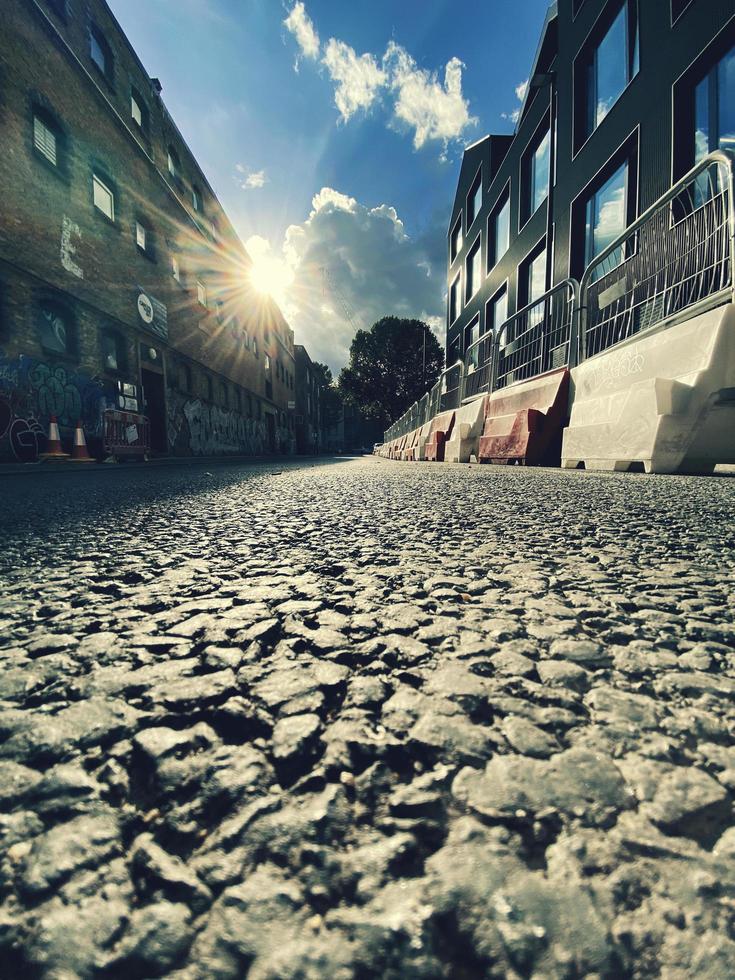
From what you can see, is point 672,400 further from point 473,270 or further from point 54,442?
point 473,270

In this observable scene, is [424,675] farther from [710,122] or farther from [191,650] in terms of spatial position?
[710,122]

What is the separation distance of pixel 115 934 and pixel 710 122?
33.9 feet

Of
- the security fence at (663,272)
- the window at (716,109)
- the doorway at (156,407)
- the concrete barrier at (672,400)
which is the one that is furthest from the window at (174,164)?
the concrete barrier at (672,400)

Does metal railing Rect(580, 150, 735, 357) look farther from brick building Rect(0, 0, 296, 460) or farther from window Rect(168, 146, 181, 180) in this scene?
window Rect(168, 146, 181, 180)

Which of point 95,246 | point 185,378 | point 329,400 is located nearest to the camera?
point 95,246

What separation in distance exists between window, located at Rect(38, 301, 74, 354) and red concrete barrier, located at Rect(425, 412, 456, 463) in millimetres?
9601

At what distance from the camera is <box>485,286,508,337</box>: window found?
609 inches

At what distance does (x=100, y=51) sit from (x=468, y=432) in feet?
50.9

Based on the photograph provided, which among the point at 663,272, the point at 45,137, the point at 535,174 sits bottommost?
the point at 663,272

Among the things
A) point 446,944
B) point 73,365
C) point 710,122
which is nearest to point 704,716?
point 446,944

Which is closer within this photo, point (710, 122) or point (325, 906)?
point (325, 906)

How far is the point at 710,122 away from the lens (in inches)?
267

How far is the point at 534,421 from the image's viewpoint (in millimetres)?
6227

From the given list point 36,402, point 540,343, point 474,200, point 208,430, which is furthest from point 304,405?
point 540,343
